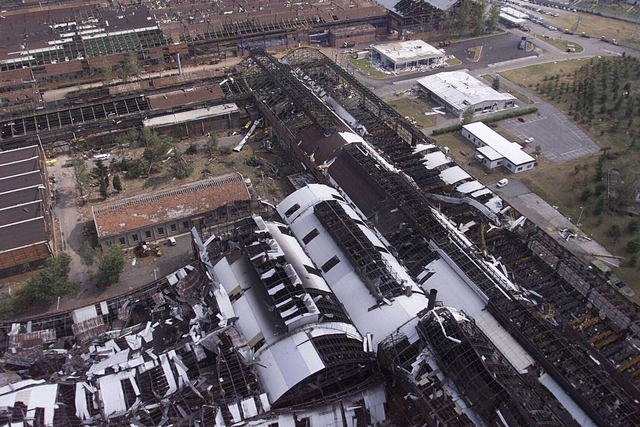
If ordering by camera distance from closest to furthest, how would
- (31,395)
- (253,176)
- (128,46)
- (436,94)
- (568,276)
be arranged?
(31,395) → (568,276) → (253,176) → (436,94) → (128,46)

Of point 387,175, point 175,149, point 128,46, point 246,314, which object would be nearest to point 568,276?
point 387,175

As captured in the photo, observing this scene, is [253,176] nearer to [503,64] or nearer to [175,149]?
[175,149]

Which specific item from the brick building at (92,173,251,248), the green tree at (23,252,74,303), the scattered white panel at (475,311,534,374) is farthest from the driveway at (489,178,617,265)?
the green tree at (23,252,74,303)

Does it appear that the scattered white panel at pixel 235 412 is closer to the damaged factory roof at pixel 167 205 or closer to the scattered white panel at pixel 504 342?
the scattered white panel at pixel 504 342

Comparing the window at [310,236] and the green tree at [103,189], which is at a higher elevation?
the green tree at [103,189]

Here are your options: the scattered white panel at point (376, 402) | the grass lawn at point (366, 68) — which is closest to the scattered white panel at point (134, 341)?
the scattered white panel at point (376, 402)

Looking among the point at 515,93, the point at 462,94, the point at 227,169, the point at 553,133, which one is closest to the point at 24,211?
the point at 227,169
